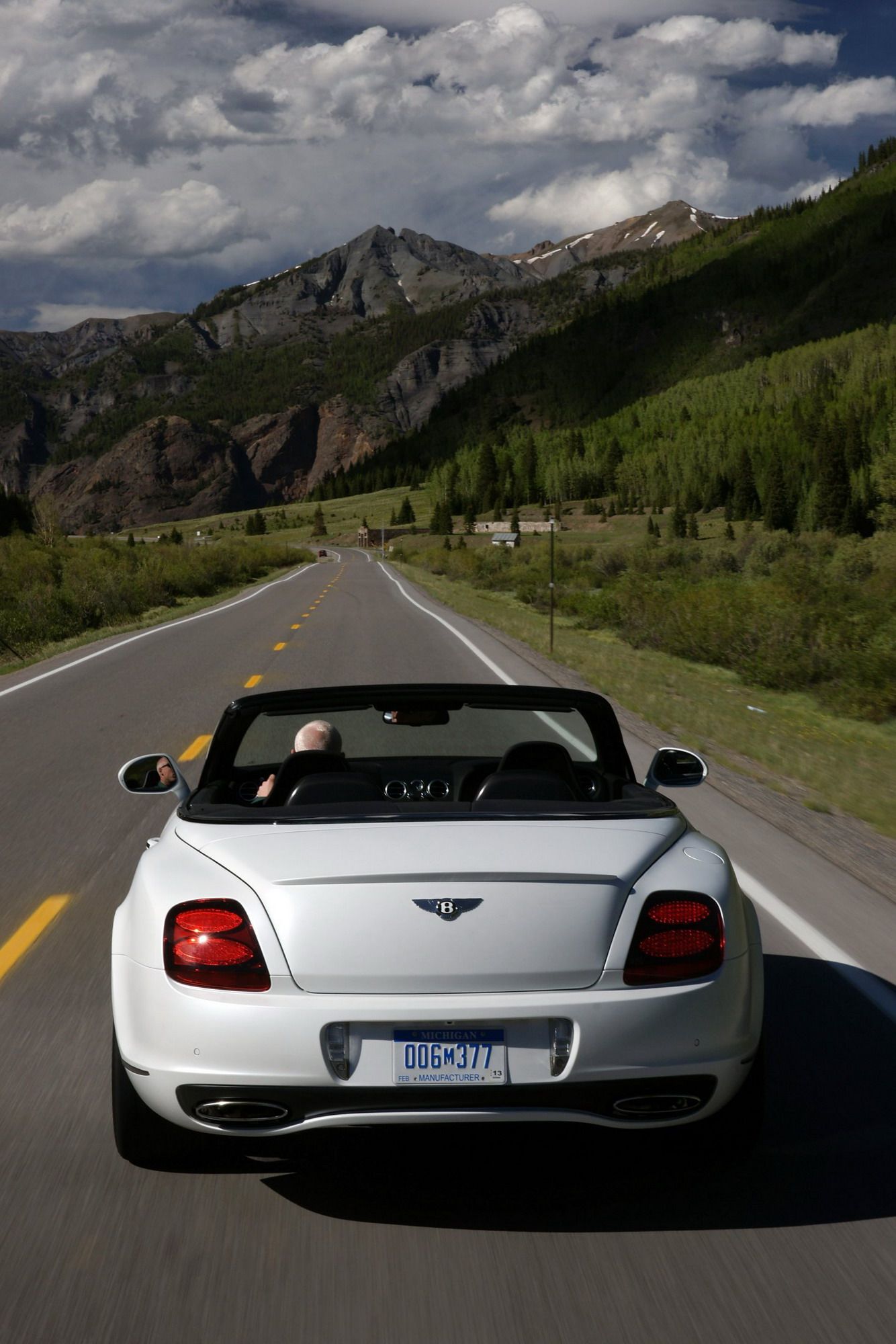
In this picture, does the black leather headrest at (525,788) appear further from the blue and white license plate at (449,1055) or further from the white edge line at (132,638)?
the white edge line at (132,638)

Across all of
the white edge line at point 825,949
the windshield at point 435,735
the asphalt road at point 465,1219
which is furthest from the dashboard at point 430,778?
the windshield at point 435,735

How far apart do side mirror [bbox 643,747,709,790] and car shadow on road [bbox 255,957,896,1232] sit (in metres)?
1.15

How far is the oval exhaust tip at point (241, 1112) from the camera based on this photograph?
3.13m

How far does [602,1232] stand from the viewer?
3172mm

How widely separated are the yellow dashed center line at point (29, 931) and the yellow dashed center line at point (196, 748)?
16.4 ft

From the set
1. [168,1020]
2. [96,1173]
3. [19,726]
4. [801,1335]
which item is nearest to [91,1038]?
[96,1173]

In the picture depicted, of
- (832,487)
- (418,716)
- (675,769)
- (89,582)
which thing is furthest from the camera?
(832,487)

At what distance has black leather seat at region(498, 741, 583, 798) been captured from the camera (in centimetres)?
436

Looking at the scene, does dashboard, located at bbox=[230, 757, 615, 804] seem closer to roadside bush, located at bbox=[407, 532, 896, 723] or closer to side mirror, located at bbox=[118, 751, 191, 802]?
side mirror, located at bbox=[118, 751, 191, 802]

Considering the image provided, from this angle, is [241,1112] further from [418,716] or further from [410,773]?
[410,773]

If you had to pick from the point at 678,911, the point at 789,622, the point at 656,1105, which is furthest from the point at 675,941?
the point at 789,622

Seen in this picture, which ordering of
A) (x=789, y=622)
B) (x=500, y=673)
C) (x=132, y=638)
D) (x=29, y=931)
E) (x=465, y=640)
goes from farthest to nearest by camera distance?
1. (x=132, y=638)
2. (x=465, y=640)
3. (x=789, y=622)
4. (x=500, y=673)
5. (x=29, y=931)

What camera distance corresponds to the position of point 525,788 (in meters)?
3.91

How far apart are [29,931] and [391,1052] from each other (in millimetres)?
3601
